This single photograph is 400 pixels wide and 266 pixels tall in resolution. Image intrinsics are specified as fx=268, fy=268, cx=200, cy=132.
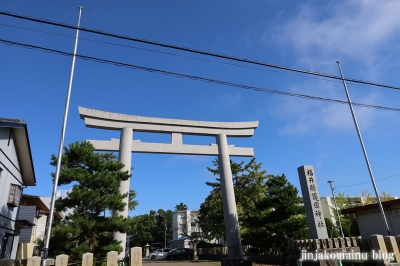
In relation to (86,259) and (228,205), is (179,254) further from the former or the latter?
(86,259)

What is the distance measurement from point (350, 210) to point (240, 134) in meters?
7.84

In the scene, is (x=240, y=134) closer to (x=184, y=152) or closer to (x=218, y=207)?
(x=184, y=152)

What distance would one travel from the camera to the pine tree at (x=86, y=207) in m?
9.53

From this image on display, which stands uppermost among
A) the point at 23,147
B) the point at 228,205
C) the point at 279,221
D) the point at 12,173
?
the point at 23,147

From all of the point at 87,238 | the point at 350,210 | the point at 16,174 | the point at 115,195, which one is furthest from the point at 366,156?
the point at 16,174

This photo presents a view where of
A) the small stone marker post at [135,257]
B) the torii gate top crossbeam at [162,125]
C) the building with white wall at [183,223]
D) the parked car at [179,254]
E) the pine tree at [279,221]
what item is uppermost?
the torii gate top crossbeam at [162,125]

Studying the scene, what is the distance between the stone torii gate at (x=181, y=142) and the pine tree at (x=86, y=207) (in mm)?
2447

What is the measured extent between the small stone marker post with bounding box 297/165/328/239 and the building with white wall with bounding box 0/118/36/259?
12.6 m

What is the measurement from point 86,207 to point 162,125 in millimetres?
6932

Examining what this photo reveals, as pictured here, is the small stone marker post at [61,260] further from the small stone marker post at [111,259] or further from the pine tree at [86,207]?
the pine tree at [86,207]

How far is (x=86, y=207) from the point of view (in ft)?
34.3

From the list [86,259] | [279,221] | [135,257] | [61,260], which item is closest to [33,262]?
[61,260]

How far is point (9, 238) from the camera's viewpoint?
13328mm

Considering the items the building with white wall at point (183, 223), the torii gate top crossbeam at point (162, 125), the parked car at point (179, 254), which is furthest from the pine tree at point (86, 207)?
the building with white wall at point (183, 223)
